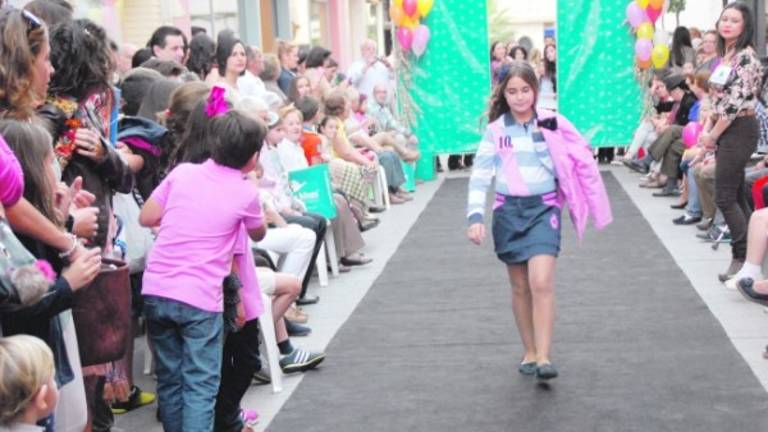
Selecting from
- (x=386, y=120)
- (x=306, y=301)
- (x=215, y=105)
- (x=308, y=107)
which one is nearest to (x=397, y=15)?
(x=386, y=120)

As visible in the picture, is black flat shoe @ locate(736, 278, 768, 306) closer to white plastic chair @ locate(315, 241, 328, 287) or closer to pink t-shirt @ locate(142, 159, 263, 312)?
pink t-shirt @ locate(142, 159, 263, 312)

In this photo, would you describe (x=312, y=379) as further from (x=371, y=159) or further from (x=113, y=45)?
(x=371, y=159)

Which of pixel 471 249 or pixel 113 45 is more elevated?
pixel 113 45

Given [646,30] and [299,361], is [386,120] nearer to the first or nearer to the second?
[646,30]

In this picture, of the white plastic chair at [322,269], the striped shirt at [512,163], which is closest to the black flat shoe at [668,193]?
the white plastic chair at [322,269]

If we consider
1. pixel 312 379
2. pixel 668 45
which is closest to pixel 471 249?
pixel 312 379

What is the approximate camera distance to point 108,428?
17.5 feet

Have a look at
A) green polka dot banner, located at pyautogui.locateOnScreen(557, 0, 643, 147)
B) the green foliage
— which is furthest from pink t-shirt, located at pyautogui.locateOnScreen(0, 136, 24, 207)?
the green foliage

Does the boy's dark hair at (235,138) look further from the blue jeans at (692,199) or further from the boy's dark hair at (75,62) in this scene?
the blue jeans at (692,199)

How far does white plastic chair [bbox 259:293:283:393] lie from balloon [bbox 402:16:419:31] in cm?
1030

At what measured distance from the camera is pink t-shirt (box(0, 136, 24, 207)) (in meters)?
3.65

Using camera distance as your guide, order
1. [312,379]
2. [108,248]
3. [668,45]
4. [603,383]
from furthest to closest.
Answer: [668,45] → [312,379] → [603,383] → [108,248]

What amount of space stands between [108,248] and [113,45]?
83cm

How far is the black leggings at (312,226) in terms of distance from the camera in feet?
27.4
